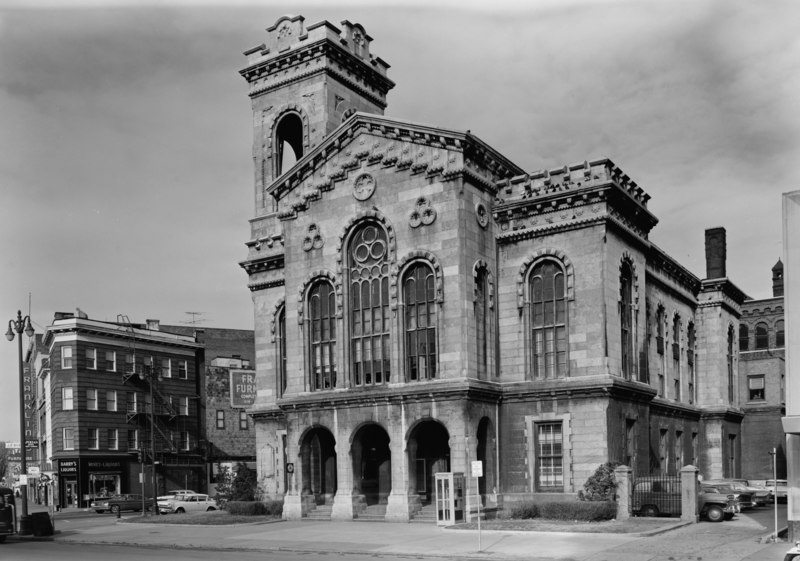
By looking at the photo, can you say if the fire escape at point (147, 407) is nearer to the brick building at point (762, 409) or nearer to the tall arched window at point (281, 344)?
the tall arched window at point (281, 344)

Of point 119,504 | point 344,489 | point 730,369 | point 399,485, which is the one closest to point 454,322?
point 399,485

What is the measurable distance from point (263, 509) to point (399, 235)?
53.9ft

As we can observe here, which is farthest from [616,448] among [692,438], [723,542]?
[692,438]

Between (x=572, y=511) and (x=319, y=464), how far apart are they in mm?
14339

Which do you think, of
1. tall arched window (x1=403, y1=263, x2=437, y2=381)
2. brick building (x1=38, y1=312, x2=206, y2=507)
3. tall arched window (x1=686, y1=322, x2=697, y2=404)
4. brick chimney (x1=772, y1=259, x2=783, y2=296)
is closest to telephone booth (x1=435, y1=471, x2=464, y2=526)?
tall arched window (x1=403, y1=263, x2=437, y2=381)

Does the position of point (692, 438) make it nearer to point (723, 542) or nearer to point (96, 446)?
point (723, 542)

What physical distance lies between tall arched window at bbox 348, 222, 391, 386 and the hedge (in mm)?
8885

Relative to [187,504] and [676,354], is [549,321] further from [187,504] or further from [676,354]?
[187,504]

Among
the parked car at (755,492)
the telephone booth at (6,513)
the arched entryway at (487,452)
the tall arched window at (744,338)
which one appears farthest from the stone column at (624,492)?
the tall arched window at (744,338)

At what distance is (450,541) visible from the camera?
31.8 m

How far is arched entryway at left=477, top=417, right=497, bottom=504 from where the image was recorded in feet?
134

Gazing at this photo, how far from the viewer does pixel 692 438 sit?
184 ft

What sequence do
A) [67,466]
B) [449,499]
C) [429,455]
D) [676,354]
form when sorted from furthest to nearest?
[67,466]
[676,354]
[429,455]
[449,499]

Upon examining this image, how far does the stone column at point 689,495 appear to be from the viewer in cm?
3541
